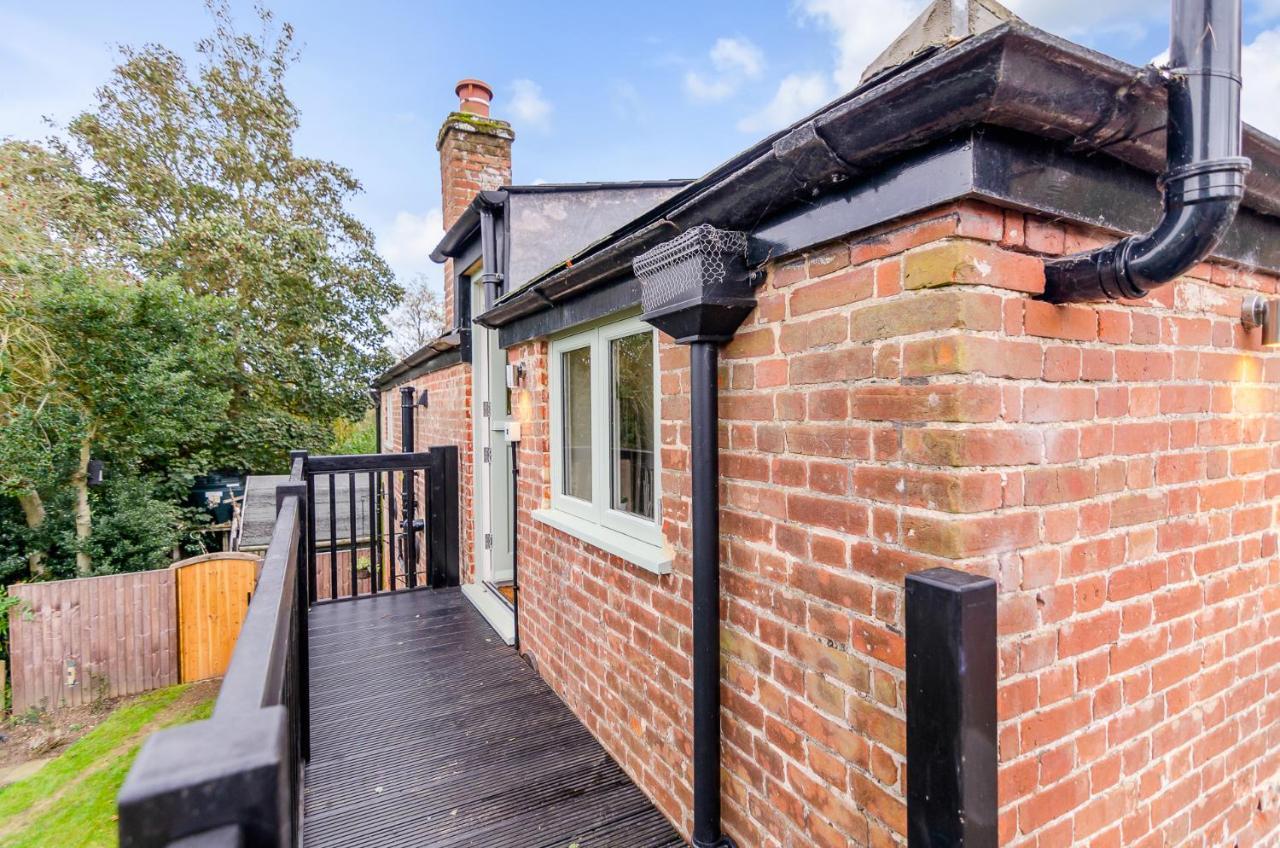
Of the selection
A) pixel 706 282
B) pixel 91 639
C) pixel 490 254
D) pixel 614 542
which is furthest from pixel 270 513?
pixel 706 282

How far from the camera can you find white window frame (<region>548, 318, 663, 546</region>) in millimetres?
2650

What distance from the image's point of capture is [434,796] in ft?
9.00

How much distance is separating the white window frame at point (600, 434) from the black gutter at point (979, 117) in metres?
1.10

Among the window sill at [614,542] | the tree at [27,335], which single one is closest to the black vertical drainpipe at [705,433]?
the window sill at [614,542]

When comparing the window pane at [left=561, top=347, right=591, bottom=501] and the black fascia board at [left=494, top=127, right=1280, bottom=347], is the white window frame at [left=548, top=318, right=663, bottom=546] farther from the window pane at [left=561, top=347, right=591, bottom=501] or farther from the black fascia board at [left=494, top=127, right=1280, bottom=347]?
the black fascia board at [left=494, top=127, right=1280, bottom=347]

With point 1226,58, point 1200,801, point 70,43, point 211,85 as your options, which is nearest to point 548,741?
point 1200,801

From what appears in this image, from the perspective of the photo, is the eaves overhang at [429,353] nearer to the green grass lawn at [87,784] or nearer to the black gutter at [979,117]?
the green grass lawn at [87,784]

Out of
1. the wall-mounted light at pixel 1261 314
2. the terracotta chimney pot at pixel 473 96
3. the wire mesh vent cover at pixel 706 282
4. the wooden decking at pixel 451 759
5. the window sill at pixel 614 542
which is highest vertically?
the terracotta chimney pot at pixel 473 96

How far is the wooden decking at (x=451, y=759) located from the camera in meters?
2.50

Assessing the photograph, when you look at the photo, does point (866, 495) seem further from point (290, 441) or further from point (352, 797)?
point (290, 441)

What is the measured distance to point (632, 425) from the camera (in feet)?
9.62

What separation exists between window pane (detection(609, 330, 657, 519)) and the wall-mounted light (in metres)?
2.12

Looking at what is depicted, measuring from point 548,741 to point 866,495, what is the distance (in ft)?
8.23

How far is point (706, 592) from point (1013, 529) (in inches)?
40.0
